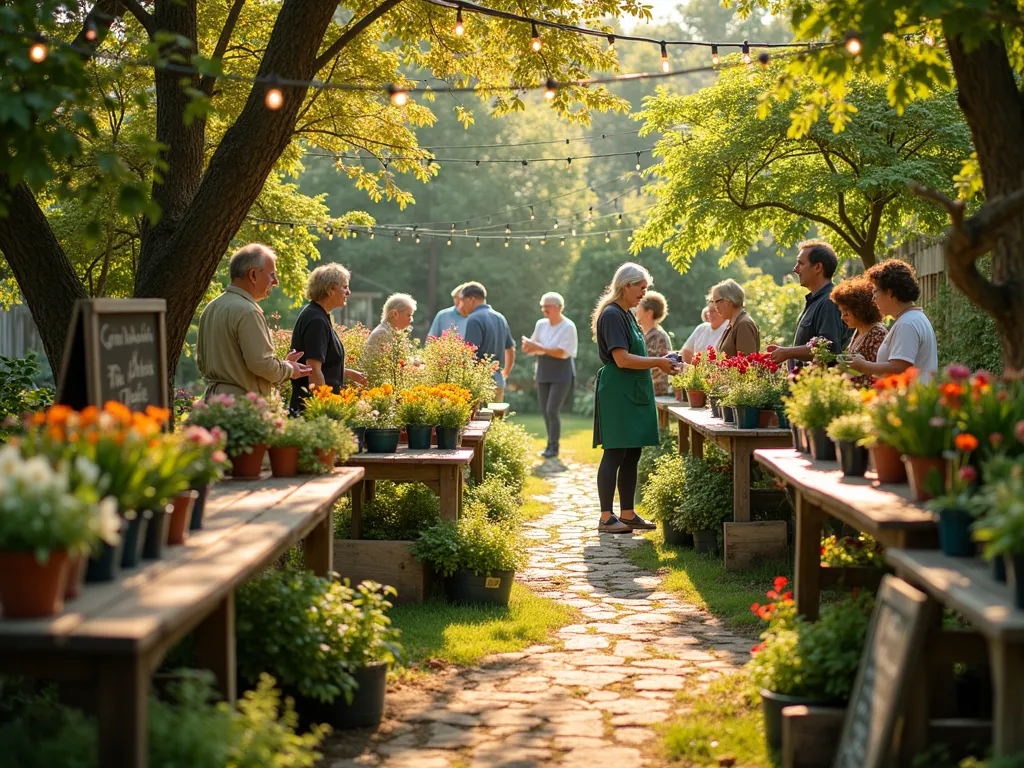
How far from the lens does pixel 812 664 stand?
160 inches

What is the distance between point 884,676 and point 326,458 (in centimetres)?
271

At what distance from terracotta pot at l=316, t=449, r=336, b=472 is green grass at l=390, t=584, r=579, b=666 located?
94 centimetres

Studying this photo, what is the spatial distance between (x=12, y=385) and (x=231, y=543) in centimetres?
555

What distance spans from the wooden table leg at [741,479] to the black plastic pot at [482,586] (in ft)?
5.69

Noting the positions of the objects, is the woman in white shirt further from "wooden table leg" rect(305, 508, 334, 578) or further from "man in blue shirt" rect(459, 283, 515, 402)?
"wooden table leg" rect(305, 508, 334, 578)

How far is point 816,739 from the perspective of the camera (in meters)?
3.83

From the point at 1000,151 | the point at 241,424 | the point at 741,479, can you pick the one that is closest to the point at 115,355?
the point at 241,424

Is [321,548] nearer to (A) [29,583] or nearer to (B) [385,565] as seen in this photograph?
(B) [385,565]

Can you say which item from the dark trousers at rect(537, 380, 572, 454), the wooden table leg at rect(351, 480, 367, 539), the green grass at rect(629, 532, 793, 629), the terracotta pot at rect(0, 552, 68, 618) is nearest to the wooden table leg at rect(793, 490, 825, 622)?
the green grass at rect(629, 532, 793, 629)

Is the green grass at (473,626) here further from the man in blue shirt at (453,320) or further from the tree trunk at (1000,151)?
the man in blue shirt at (453,320)

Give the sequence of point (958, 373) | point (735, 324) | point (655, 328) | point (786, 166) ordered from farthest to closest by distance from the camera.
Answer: point (655, 328)
point (786, 166)
point (735, 324)
point (958, 373)

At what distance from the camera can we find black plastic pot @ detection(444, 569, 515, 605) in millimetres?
6695

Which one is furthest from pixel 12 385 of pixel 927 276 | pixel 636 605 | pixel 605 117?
pixel 605 117

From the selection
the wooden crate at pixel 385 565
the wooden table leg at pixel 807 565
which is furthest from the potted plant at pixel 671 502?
the wooden table leg at pixel 807 565
